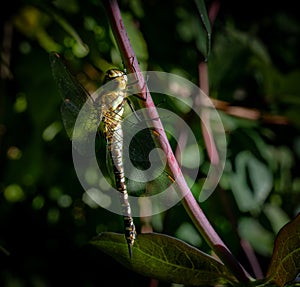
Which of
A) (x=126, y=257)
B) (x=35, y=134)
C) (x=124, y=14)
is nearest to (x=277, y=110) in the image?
(x=124, y=14)

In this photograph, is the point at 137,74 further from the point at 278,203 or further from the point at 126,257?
the point at 278,203

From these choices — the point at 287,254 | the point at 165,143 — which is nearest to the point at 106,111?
the point at 165,143

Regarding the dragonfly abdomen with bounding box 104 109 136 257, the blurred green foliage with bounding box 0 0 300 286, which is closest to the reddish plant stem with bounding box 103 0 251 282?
the dragonfly abdomen with bounding box 104 109 136 257

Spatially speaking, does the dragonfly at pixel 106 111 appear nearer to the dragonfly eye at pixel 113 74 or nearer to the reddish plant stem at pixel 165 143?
the dragonfly eye at pixel 113 74

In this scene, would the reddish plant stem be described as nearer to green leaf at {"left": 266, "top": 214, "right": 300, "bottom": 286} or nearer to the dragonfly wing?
green leaf at {"left": 266, "top": 214, "right": 300, "bottom": 286}

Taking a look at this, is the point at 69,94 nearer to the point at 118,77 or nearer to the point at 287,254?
the point at 118,77

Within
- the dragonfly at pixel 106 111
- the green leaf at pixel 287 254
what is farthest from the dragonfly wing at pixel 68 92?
the green leaf at pixel 287 254

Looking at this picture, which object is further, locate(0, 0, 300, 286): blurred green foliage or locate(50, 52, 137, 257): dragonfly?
locate(0, 0, 300, 286): blurred green foliage
